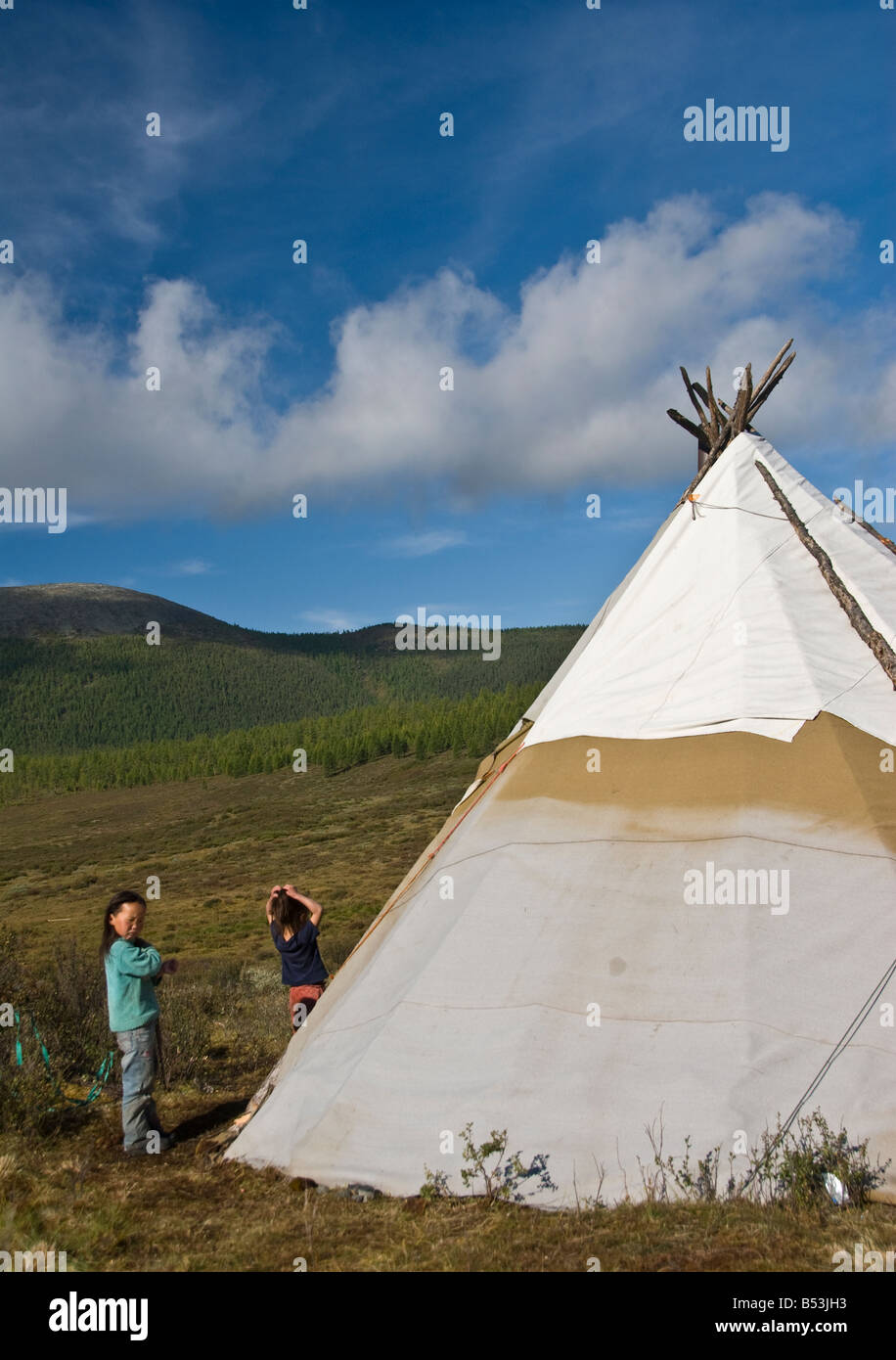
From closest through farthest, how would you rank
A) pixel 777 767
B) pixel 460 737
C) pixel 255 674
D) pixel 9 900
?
pixel 777 767 → pixel 9 900 → pixel 460 737 → pixel 255 674

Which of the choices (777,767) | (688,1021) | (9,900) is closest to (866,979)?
(688,1021)

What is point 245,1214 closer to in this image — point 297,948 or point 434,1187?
point 434,1187

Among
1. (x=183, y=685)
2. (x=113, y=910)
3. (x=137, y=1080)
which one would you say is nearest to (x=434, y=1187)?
(x=137, y=1080)

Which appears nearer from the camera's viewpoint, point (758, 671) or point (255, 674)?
point (758, 671)

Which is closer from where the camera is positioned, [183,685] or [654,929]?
[654,929]

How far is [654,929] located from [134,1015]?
3387mm

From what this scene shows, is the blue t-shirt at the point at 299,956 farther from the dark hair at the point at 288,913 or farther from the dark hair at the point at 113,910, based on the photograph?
the dark hair at the point at 113,910

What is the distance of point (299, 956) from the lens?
7.07 m

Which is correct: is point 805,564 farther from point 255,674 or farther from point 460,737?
point 255,674

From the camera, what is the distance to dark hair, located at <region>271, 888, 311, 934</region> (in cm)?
699

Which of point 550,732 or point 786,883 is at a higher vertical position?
point 550,732

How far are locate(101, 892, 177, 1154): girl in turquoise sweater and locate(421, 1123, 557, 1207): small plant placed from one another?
2054 mm
